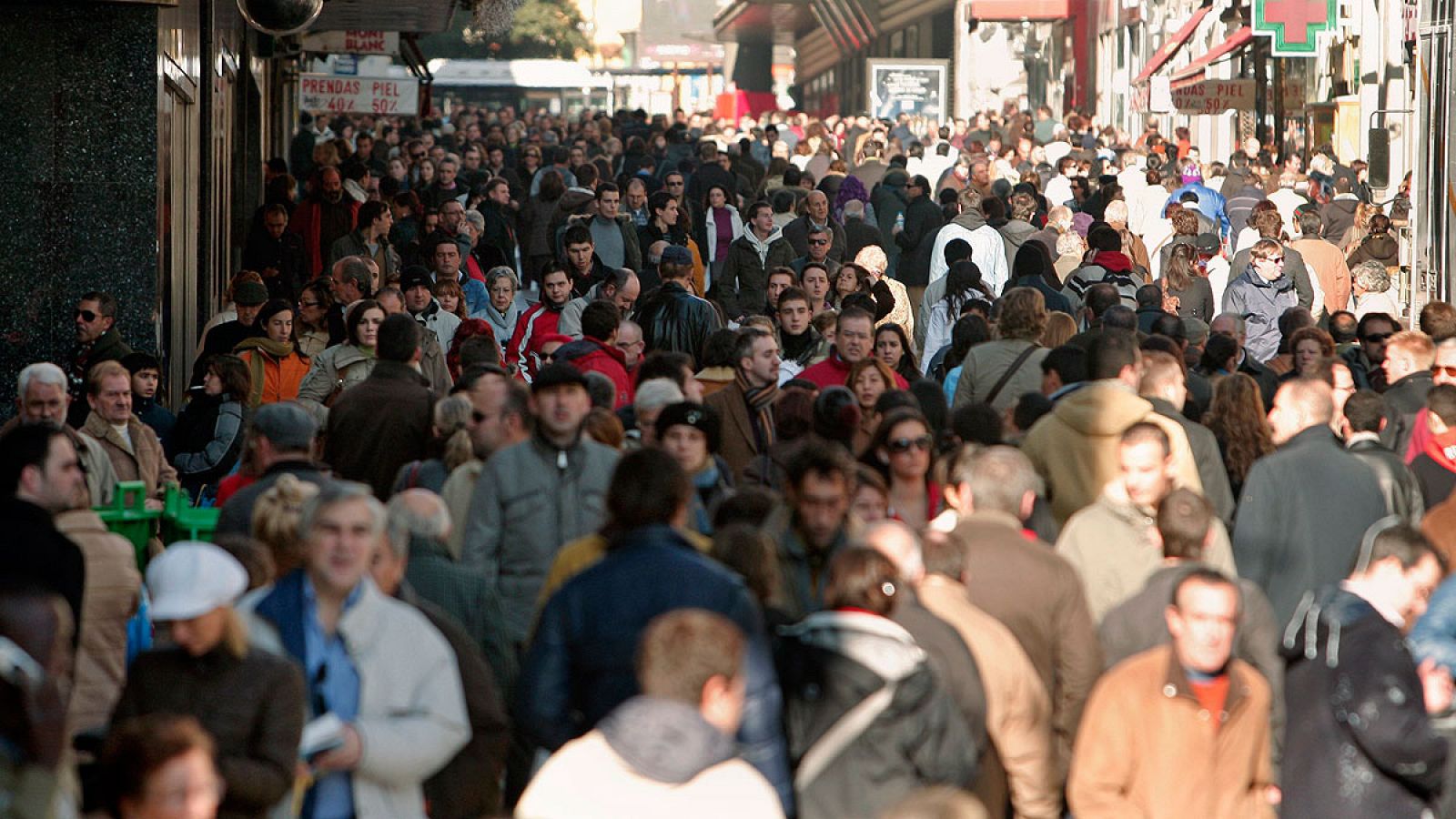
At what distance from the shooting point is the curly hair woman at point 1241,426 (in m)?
9.14

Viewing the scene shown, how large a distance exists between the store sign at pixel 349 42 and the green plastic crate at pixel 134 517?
68.9ft

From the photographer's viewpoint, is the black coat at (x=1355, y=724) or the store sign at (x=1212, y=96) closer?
the black coat at (x=1355, y=724)

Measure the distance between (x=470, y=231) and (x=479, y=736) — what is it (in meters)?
12.8

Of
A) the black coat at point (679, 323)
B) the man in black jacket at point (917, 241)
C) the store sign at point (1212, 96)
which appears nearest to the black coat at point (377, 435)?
the black coat at point (679, 323)

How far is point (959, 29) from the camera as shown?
56.2 meters

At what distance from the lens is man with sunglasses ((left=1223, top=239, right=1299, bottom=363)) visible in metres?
13.6

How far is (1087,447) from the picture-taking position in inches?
323

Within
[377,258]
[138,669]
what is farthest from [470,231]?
[138,669]

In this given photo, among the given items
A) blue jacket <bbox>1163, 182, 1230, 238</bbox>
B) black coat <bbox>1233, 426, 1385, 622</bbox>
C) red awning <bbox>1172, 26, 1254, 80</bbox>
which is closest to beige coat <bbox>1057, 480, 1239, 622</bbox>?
black coat <bbox>1233, 426, 1385, 622</bbox>

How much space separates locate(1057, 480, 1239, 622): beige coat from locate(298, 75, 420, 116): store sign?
20.2 metres

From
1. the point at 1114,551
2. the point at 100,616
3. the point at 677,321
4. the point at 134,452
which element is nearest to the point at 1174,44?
the point at 677,321

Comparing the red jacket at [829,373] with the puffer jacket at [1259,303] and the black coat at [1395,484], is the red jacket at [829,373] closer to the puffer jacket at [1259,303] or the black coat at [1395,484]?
the black coat at [1395,484]

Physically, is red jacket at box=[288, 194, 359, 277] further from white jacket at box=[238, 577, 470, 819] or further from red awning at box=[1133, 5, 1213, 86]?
red awning at box=[1133, 5, 1213, 86]

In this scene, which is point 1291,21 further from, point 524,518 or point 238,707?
point 238,707
